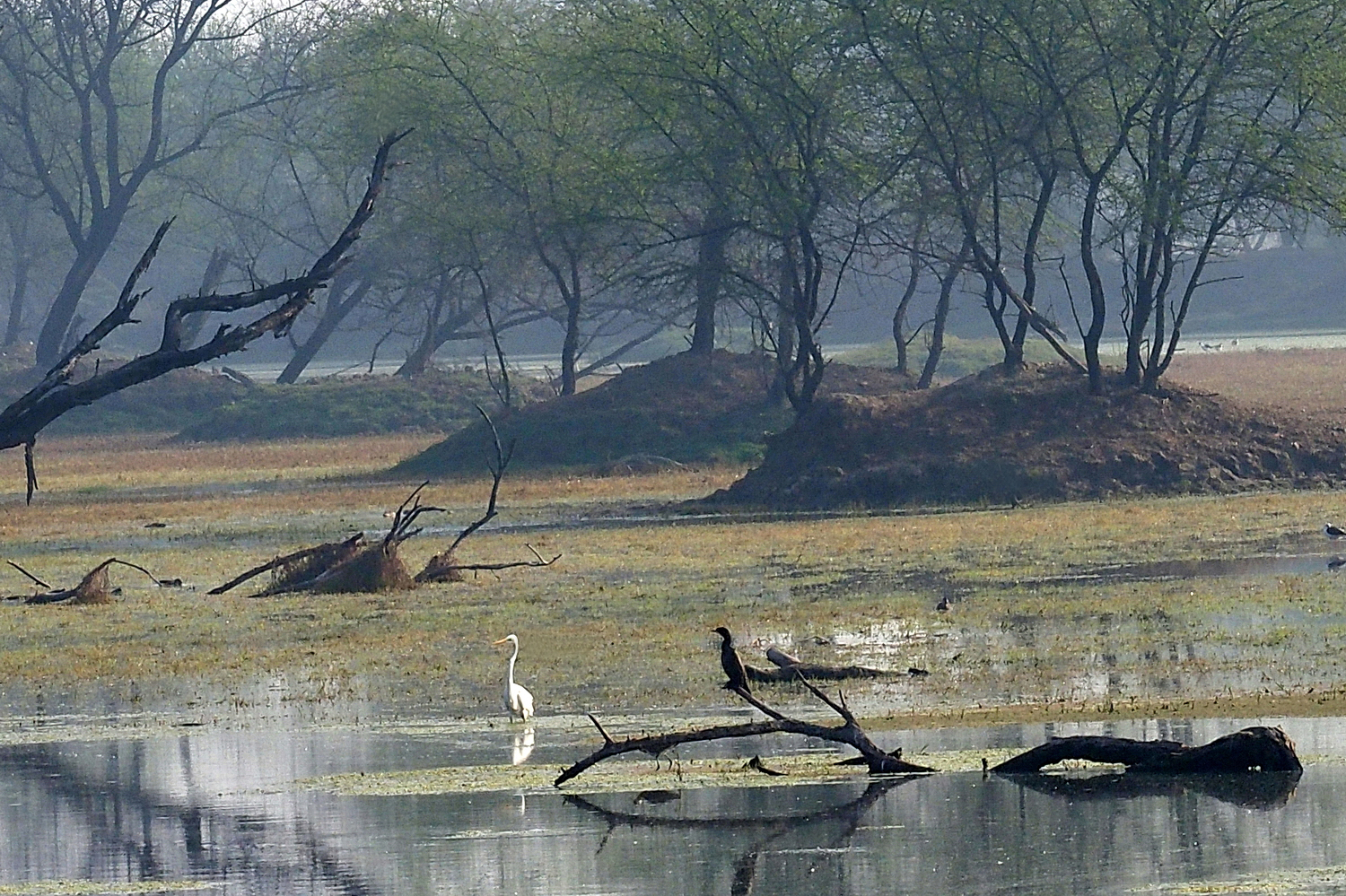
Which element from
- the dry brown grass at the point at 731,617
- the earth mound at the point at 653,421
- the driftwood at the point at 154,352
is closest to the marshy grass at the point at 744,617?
the dry brown grass at the point at 731,617

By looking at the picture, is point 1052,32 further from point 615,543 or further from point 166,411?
point 166,411

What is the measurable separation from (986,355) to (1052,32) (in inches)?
1268

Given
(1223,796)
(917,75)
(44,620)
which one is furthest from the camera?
(917,75)

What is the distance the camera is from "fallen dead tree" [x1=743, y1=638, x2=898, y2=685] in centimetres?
1470

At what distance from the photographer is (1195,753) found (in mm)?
10969

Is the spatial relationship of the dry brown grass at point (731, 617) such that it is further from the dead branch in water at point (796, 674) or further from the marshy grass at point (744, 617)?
the dead branch in water at point (796, 674)

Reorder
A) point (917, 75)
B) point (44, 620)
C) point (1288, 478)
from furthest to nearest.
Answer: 1. point (917, 75)
2. point (1288, 478)
3. point (44, 620)

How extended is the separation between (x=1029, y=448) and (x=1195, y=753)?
20345mm

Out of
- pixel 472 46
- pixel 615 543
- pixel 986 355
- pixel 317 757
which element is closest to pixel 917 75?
pixel 615 543

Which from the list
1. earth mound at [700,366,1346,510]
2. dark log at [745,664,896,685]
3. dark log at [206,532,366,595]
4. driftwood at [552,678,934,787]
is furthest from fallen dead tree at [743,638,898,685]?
earth mound at [700,366,1346,510]

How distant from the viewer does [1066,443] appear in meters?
31.2

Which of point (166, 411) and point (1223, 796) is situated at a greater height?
point (166, 411)

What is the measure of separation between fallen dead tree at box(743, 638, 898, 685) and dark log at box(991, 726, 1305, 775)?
3.71m

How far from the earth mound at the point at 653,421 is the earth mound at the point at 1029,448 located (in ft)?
25.1
